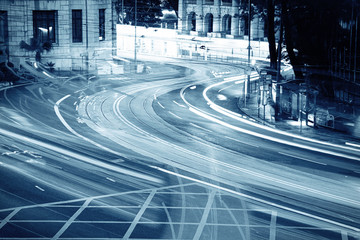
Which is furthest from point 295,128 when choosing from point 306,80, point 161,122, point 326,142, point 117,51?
point 117,51

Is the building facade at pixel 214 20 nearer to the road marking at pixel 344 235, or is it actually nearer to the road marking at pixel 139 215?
the road marking at pixel 139 215

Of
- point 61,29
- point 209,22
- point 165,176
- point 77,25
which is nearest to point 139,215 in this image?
point 165,176

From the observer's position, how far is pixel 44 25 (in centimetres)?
6181

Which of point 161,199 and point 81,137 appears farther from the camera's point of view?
point 81,137

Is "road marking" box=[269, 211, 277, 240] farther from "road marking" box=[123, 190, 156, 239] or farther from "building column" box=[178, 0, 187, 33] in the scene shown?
"building column" box=[178, 0, 187, 33]

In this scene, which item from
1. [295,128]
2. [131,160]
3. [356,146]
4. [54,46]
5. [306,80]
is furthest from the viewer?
[54,46]

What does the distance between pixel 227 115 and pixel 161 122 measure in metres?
5.15

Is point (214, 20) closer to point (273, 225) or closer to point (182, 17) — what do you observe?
point (182, 17)

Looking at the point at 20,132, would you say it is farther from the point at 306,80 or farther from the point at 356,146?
the point at 306,80

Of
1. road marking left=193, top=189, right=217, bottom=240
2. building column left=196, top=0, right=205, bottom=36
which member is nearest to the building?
building column left=196, top=0, right=205, bottom=36

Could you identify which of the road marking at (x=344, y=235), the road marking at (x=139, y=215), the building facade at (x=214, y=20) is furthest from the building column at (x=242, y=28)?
the road marking at (x=344, y=235)

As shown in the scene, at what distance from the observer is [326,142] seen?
29.7 metres

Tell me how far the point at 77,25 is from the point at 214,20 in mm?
36136

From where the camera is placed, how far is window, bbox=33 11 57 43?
201ft
